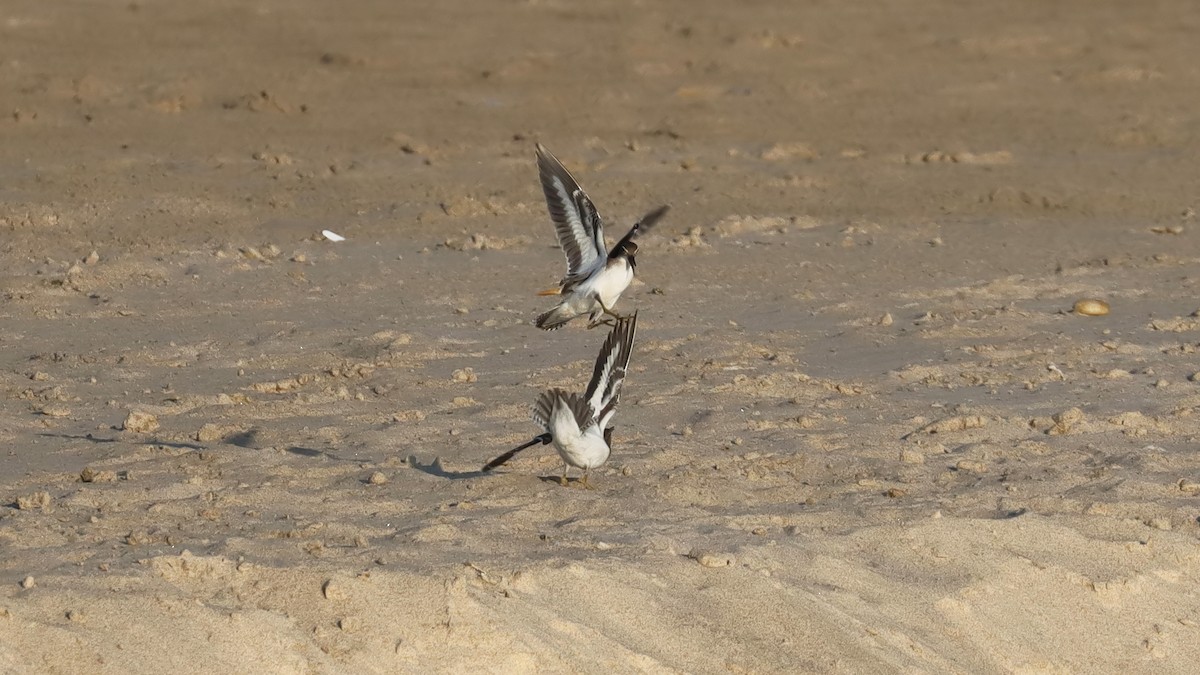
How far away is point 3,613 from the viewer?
5.21m

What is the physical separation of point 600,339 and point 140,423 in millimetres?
2493

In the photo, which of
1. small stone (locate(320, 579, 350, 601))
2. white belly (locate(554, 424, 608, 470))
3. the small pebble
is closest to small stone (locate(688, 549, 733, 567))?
white belly (locate(554, 424, 608, 470))

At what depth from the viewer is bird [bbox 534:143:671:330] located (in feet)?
25.6

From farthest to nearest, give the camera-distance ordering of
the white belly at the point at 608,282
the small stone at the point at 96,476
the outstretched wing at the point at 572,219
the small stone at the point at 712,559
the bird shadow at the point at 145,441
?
the outstretched wing at the point at 572,219 < the white belly at the point at 608,282 < the bird shadow at the point at 145,441 < the small stone at the point at 96,476 < the small stone at the point at 712,559

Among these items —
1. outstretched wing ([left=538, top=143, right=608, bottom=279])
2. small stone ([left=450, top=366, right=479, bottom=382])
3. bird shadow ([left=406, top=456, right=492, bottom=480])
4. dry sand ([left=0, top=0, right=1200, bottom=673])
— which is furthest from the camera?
small stone ([left=450, top=366, right=479, bottom=382])

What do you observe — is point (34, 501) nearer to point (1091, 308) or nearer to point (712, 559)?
point (712, 559)

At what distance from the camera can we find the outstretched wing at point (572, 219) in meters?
8.02

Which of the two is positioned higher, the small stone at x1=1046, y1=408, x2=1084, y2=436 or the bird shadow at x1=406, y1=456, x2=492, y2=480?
the bird shadow at x1=406, y1=456, x2=492, y2=480

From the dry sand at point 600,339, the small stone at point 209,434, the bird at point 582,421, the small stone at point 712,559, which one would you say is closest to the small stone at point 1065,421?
the dry sand at point 600,339

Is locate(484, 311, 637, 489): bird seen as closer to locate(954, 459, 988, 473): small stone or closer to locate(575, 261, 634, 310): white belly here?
locate(575, 261, 634, 310): white belly

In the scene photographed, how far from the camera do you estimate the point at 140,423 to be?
734 cm

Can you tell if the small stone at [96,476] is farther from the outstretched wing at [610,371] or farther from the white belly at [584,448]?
the outstretched wing at [610,371]

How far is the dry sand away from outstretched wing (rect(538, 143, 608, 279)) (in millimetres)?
587

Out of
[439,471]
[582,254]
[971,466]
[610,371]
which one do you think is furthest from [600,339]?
[971,466]
